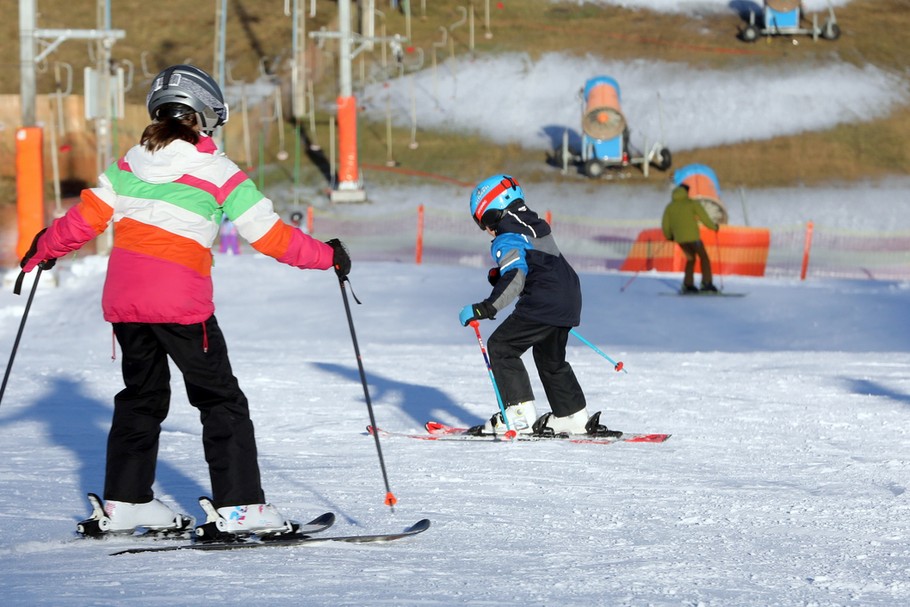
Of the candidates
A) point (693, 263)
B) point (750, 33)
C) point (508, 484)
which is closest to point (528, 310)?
point (508, 484)

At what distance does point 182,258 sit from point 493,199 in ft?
9.38

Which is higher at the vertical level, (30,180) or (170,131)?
(170,131)

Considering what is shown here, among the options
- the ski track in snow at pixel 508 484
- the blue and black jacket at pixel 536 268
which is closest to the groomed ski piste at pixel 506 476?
the ski track in snow at pixel 508 484

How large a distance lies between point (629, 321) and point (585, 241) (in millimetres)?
8074

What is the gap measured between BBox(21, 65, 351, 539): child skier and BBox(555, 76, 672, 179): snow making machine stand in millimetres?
23824

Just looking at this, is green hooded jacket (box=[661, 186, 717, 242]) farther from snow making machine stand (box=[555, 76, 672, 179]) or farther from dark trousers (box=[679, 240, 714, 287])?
snow making machine stand (box=[555, 76, 672, 179])

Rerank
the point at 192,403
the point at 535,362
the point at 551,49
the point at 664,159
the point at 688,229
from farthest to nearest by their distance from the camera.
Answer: the point at 551,49 → the point at 664,159 → the point at 688,229 → the point at 535,362 → the point at 192,403

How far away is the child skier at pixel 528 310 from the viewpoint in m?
7.28

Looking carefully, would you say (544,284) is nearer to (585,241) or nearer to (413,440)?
(413,440)

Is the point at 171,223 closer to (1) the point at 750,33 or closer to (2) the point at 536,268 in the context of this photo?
(2) the point at 536,268

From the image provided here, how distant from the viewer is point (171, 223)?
470cm

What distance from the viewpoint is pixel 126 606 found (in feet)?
12.5

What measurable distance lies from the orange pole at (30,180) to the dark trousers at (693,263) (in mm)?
8085

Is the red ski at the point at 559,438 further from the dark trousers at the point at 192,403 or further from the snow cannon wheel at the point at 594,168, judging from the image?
the snow cannon wheel at the point at 594,168
